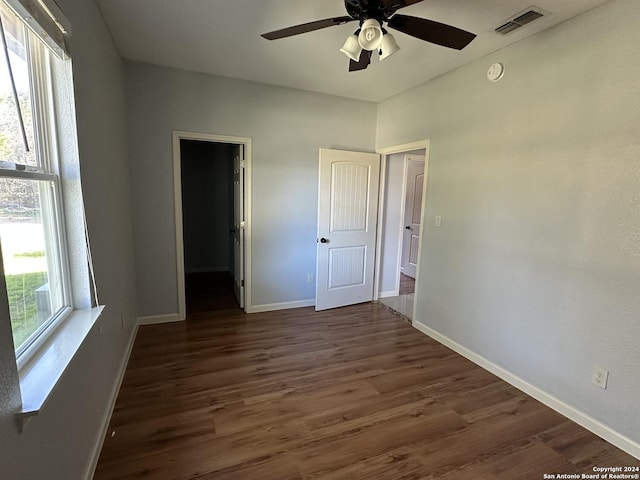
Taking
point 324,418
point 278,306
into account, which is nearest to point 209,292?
point 278,306

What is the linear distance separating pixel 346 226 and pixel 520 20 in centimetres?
247

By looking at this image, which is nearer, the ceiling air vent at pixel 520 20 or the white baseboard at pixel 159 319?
the ceiling air vent at pixel 520 20

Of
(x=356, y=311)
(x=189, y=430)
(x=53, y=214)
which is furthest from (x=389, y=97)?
(x=189, y=430)

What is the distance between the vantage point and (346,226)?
394 cm

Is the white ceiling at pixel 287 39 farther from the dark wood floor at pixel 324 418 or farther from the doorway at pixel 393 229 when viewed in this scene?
the dark wood floor at pixel 324 418

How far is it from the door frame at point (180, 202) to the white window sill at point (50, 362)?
1.80m

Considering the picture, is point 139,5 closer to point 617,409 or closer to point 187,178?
point 187,178

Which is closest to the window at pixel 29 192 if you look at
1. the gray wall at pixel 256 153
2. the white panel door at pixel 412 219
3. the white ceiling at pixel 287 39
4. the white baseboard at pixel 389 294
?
the white ceiling at pixel 287 39

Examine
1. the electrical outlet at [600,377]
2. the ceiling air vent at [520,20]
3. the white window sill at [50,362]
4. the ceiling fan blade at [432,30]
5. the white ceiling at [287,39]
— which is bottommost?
the electrical outlet at [600,377]

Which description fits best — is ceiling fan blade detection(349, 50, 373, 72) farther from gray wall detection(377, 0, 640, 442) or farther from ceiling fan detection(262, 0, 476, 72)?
gray wall detection(377, 0, 640, 442)

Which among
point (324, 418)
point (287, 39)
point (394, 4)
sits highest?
point (287, 39)

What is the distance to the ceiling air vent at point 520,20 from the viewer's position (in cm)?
200

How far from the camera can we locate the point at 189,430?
1919 mm

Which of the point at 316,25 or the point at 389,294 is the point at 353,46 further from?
the point at 389,294
